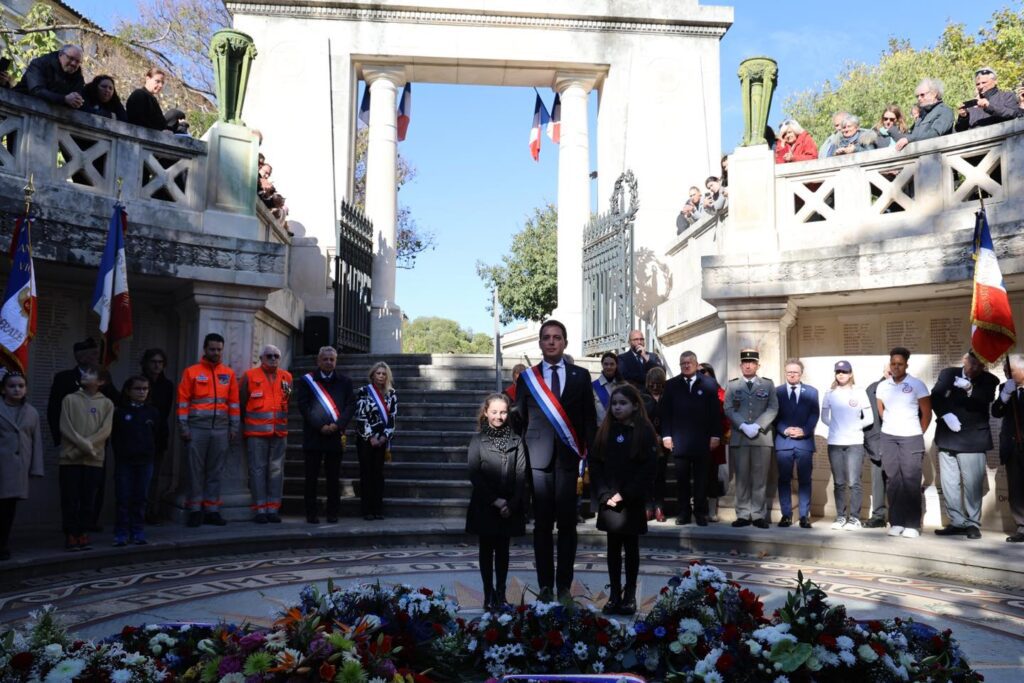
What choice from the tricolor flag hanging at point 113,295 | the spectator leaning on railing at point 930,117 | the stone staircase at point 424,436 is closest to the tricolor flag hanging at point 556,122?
the stone staircase at point 424,436

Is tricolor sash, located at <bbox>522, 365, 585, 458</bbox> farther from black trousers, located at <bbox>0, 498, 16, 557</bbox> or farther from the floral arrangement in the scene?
black trousers, located at <bbox>0, 498, 16, 557</bbox>

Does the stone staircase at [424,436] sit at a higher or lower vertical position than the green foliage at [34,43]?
lower

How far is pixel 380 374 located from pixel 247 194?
8.75 ft

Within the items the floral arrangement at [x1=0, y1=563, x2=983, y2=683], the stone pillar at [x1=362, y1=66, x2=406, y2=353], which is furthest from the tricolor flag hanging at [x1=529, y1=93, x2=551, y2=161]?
the floral arrangement at [x1=0, y1=563, x2=983, y2=683]

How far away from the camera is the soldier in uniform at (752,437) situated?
939cm

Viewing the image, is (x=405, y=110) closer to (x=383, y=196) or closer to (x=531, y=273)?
(x=383, y=196)

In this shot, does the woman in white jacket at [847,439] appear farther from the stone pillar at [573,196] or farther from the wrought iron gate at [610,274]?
the stone pillar at [573,196]

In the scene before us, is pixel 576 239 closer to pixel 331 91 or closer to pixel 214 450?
pixel 331 91

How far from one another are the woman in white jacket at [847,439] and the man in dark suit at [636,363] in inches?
86.9

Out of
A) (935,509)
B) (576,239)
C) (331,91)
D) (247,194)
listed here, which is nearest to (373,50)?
(331,91)

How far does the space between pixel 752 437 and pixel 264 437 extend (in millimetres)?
5444

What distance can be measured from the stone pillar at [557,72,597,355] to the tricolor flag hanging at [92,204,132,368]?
10088mm

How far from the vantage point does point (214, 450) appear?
363 inches

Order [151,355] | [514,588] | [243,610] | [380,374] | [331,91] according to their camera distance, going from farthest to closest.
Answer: [331,91] → [380,374] → [151,355] → [514,588] → [243,610]
